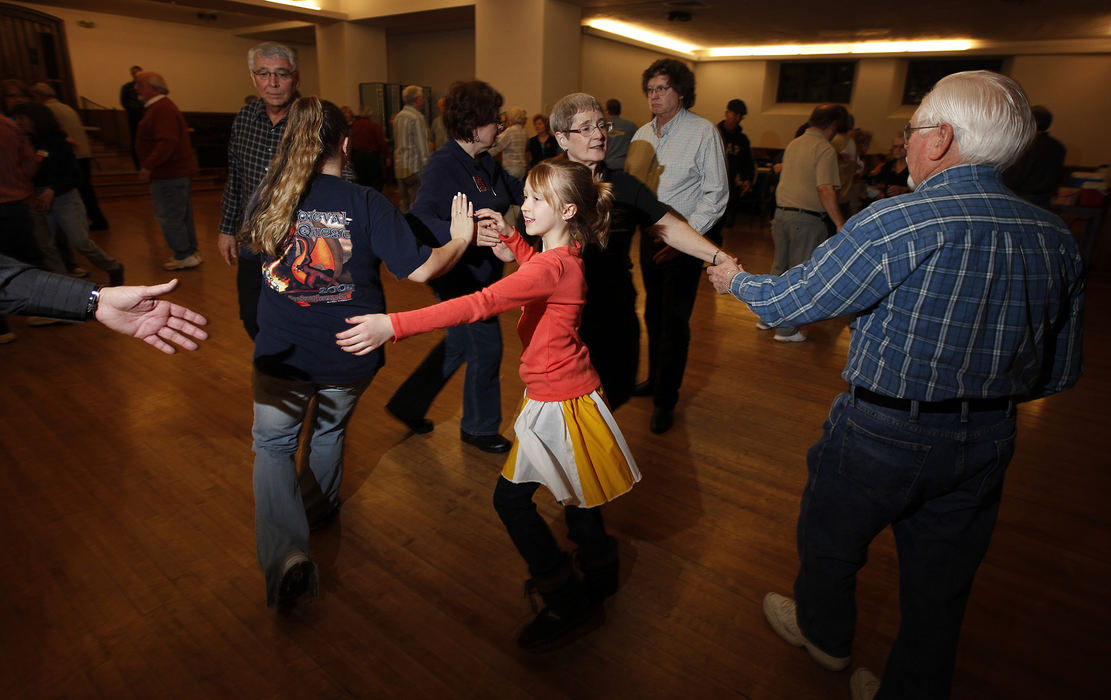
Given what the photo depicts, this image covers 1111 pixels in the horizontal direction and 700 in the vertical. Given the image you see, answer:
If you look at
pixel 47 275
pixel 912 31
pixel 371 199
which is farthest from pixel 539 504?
pixel 912 31

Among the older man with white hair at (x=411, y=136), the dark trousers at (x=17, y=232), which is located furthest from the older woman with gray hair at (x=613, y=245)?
the older man with white hair at (x=411, y=136)

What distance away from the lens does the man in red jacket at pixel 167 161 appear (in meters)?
5.30

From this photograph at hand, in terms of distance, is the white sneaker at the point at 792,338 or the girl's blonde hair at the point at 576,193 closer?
the girl's blonde hair at the point at 576,193

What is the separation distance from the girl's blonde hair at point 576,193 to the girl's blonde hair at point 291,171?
0.57m

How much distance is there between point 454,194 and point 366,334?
1213mm

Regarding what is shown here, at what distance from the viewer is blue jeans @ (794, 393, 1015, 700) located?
1275mm

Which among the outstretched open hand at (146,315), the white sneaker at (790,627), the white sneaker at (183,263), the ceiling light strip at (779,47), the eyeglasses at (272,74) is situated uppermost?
the ceiling light strip at (779,47)

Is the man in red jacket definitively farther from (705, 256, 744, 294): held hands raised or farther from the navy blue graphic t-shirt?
(705, 256, 744, 294): held hands raised

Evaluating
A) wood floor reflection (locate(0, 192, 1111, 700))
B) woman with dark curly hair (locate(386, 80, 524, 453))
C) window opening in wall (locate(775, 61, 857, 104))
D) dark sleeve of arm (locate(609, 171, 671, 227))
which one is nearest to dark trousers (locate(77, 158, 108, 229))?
wood floor reflection (locate(0, 192, 1111, 700))

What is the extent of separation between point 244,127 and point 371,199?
1241 millimetres

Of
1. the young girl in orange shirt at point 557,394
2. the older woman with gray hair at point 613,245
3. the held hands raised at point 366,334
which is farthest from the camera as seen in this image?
the older woman with gray hair at point 613,245

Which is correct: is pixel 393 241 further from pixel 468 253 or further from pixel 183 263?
pixel 183 263

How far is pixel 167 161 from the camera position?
5434 mm

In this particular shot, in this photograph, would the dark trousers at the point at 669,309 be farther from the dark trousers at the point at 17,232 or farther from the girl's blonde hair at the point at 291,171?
the dark trousers at the point at 17,232
